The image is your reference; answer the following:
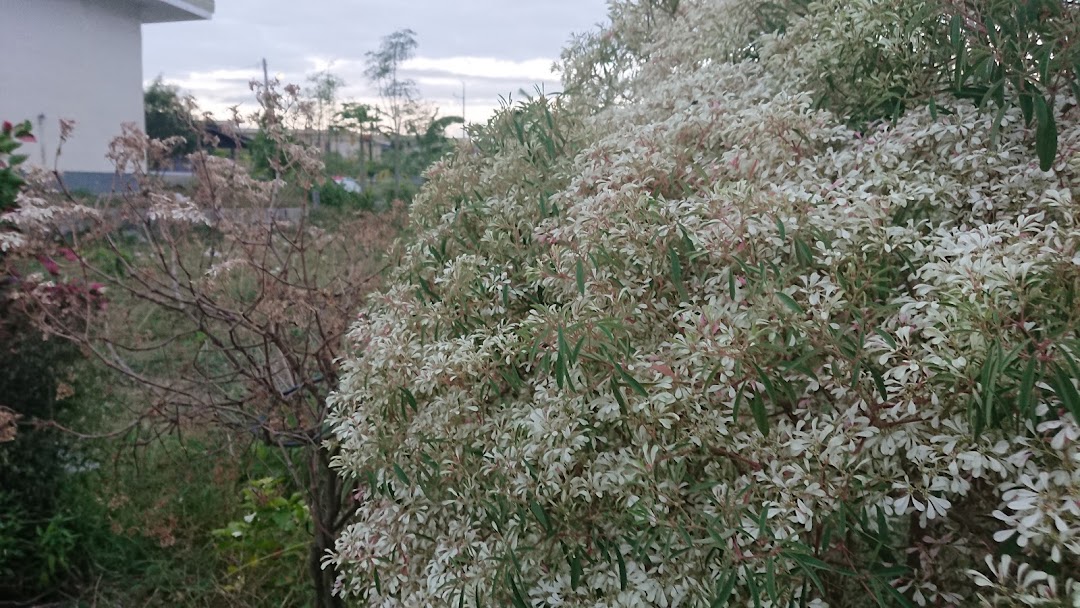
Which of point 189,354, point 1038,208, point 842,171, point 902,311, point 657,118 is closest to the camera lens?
point 902,311

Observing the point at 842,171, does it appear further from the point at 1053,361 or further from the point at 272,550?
the point at 272,550

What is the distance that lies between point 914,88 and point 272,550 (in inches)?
107

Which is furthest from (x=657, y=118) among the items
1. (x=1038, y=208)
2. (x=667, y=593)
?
(x=667, y=593)

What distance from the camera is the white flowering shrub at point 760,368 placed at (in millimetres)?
1099

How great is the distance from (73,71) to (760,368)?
6823 mm

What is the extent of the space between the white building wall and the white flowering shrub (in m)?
3.88

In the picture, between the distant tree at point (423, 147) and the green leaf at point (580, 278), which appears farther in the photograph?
the distant tree at point (423, 147)

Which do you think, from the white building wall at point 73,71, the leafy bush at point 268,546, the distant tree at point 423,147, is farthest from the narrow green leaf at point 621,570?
the distant tree at point 423,147

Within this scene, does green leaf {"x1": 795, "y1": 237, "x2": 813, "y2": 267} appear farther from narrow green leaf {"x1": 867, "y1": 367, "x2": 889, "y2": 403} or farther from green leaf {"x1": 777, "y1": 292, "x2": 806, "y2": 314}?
narrow green leaf {"x1": 867, "y1": 367, "x2": 889, "y2": 403}

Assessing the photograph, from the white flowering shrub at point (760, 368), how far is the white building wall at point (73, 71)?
3.88 m

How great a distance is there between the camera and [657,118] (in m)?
2.13

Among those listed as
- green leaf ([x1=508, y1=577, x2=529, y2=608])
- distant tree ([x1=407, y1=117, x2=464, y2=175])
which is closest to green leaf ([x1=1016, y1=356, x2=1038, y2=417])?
green leaf ([x1=508, y1=577, x2=529, y2=608])

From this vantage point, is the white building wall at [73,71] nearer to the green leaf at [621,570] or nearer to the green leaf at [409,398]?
the green leaf at [409,398]

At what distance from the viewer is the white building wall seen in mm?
5387
